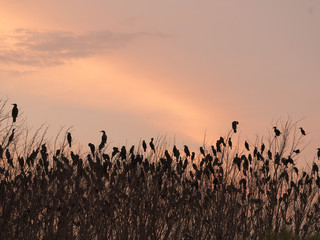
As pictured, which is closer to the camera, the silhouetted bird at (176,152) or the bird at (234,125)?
the silhouetted bird at (176,152)

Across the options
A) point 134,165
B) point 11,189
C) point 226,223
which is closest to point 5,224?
point 11,189

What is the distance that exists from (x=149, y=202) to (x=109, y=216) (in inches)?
44.1

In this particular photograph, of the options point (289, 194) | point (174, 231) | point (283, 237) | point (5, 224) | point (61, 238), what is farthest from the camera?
point (289, 194)

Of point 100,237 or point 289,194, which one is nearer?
point 100,237

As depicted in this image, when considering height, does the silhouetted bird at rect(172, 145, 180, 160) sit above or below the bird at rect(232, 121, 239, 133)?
below

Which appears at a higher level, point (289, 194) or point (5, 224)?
point (289, 194)

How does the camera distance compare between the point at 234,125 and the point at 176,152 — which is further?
the point at 234,125

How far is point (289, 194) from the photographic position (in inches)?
622

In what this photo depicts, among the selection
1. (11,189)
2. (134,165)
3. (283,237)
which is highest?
(134,165)

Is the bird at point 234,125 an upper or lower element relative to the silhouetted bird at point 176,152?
upper

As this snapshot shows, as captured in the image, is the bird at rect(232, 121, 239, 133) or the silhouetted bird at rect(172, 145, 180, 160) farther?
the bird at rect(232, 121, 239, 133)

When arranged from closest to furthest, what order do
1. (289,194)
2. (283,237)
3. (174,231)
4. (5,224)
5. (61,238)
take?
(283,237)
(5,224)
(61,238)
(174,231)
(289,194)

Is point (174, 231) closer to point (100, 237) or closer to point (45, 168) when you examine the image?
point (100, 237)

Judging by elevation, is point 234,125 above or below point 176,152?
above
